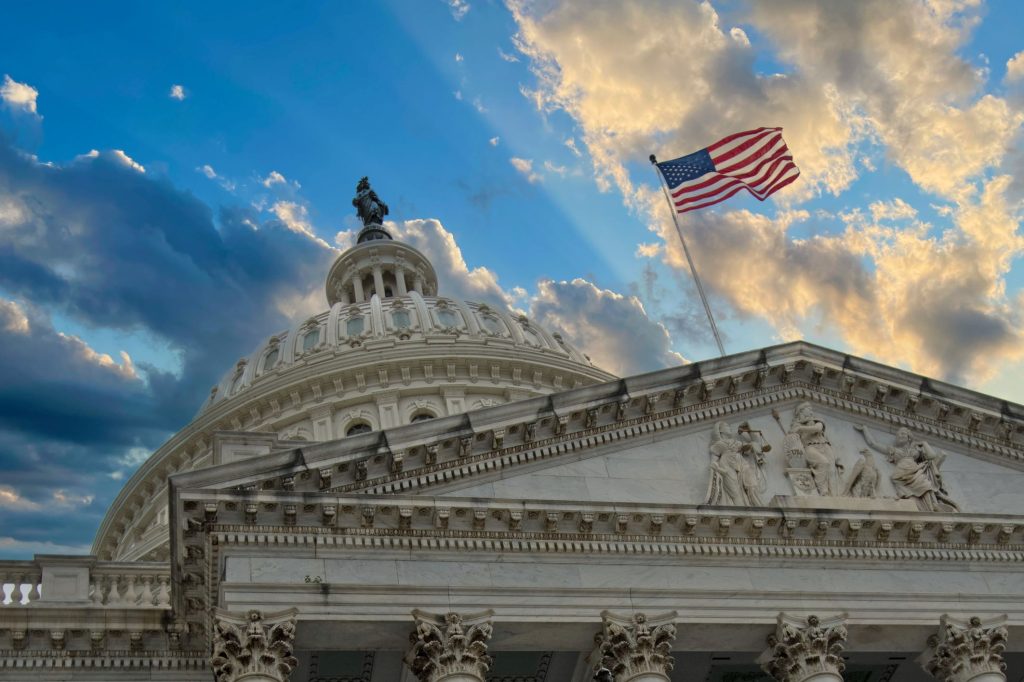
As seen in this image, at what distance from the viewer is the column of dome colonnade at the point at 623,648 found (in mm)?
24672

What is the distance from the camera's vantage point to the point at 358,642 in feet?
86.4

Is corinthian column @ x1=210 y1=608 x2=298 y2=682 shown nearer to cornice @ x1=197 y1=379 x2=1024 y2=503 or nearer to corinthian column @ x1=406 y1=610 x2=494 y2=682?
corinthian column @ x1=406 y1=610 x2=494 y2=682

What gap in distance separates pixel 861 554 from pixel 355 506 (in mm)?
11219

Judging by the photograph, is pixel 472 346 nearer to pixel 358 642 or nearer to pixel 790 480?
pixel 790 480

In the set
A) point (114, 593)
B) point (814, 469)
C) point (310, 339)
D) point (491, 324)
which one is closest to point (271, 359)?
point (310, 339)

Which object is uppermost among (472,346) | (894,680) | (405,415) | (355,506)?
(472,346)

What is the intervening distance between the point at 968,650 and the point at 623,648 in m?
7.85

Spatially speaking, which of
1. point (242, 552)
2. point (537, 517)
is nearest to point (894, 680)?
point (537, 517)

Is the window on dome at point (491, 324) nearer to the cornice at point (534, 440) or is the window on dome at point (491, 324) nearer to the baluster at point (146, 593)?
the cornice at point (534, 440)

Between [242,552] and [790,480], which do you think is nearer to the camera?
[242,552]

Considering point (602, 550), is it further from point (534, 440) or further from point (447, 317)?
point (447, 317)

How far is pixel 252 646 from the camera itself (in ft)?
80.7

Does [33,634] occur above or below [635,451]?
below

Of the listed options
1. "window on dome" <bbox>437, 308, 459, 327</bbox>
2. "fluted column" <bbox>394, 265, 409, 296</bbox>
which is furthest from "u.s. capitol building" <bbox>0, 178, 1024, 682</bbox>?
"fluted column" <bbox>394, 265, 409, 296</bbox>
